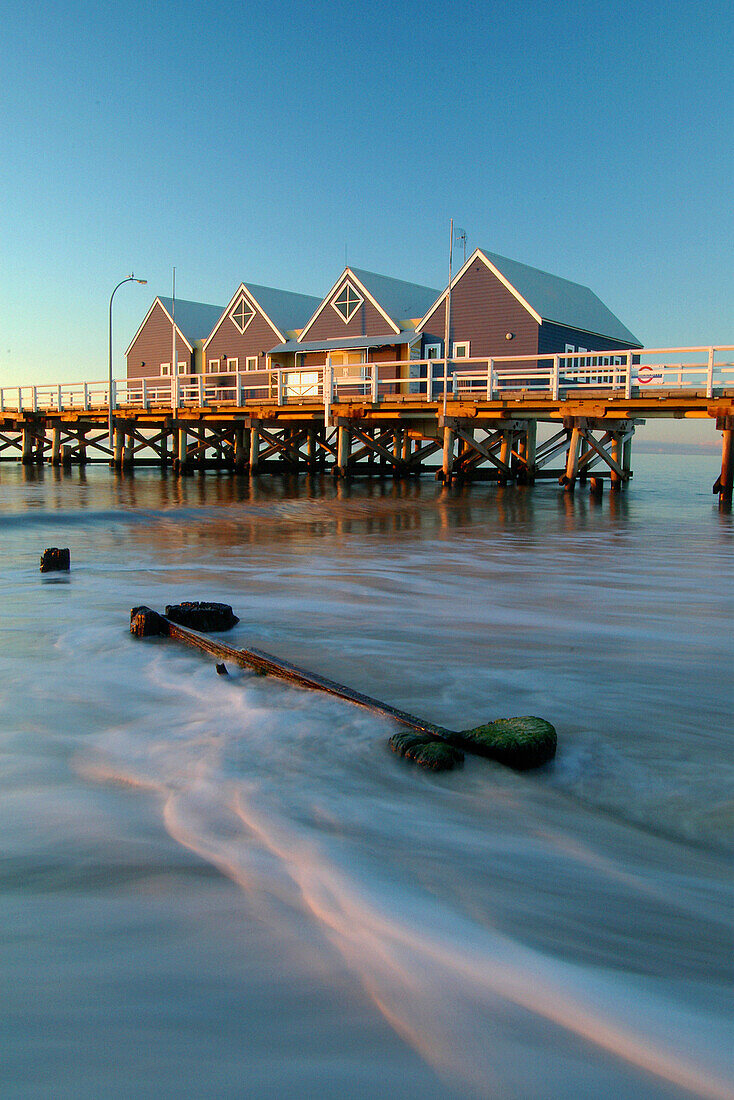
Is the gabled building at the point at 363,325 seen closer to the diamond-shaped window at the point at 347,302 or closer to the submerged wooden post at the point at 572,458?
the diamond-shaped window at the point at 347,302

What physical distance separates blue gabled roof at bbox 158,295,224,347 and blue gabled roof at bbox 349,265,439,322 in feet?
43.3

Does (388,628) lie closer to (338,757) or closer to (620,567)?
(338,757)

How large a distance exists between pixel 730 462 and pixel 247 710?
1854 centimetres

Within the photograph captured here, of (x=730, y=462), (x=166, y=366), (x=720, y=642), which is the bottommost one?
(x=720, y=642)

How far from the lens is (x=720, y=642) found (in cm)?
598

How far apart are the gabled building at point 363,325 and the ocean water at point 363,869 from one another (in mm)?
30221

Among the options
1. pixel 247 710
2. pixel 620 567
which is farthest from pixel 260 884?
pixel 620 567

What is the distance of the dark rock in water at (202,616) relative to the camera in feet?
19.3

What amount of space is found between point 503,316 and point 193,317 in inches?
923

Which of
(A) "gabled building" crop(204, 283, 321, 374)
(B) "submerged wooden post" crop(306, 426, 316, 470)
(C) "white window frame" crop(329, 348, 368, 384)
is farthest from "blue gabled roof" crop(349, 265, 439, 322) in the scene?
(B) "submerged wooden post" crop(306, 426, 316, 470)

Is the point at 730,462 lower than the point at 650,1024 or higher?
higher

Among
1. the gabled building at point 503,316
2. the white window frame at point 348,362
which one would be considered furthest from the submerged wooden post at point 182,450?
the gabled building at point 503,316

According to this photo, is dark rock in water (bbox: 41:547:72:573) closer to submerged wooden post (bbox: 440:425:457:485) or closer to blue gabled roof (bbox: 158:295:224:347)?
submerged wooden post (bbox: 440:425:457:485)

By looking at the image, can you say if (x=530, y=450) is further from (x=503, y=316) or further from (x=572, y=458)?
(x=503, y=316)
